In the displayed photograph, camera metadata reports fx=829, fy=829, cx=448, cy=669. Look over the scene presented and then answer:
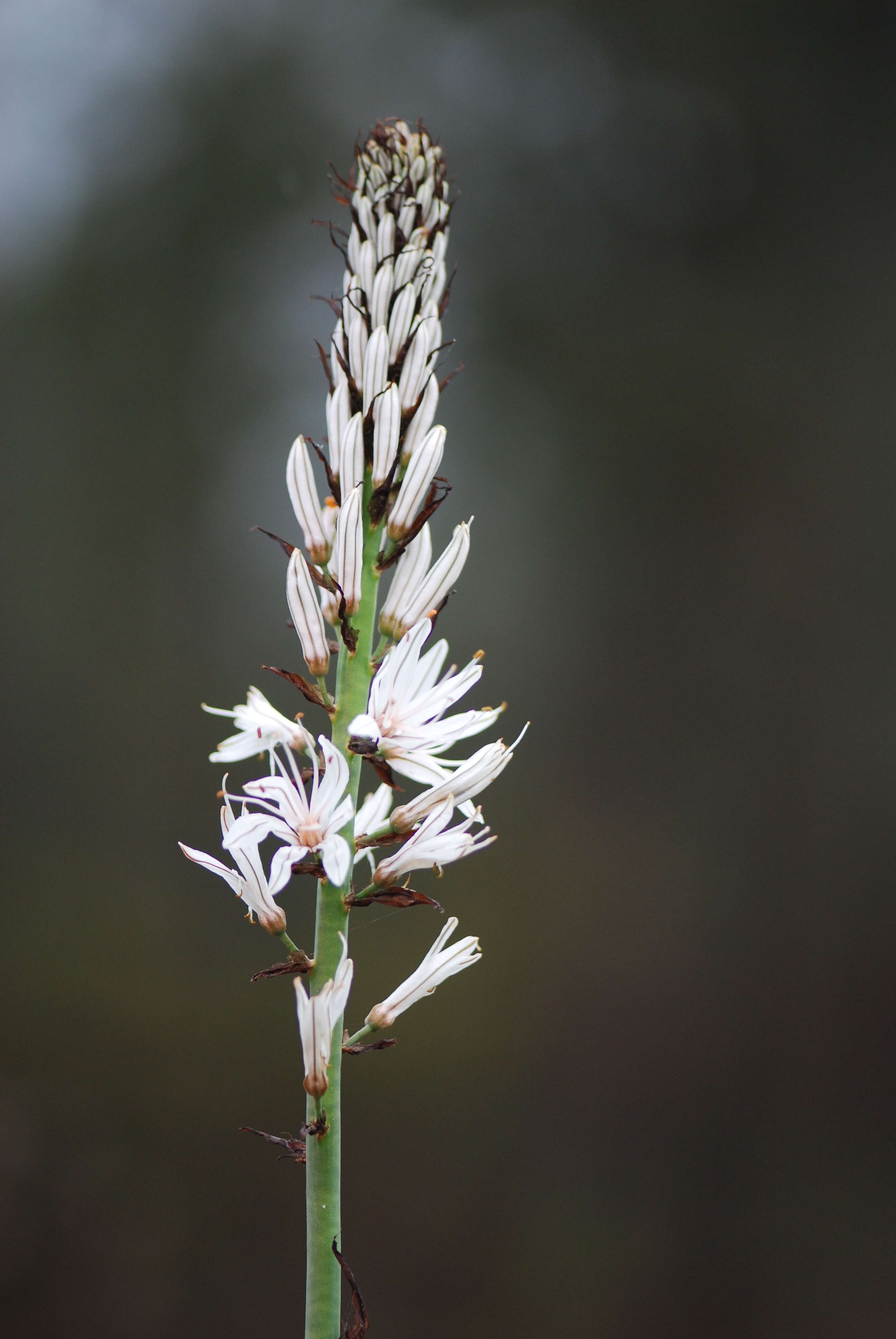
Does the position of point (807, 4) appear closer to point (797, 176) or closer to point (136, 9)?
point (797, 176)

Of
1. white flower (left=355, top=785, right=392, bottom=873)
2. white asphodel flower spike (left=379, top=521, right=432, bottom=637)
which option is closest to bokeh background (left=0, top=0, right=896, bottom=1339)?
white flower (left=355, top=785, right=392, bottom=873)

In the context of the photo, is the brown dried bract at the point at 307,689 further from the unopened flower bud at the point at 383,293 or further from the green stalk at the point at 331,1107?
→ the unopened flower bud at the point at 383,293

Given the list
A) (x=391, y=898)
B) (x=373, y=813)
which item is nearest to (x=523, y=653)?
(x=373, y=813)

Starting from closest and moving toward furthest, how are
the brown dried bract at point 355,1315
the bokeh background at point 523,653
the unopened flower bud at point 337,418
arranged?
1. the brown dried bract at point 355,1315
2. the unopened flower bud at point 337,418
3. the bokeh background at point 523,653

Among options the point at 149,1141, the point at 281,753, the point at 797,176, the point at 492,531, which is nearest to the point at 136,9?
the point at 492,531

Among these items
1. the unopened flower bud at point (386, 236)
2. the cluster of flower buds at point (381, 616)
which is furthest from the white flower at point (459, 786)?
the unopened flower bud at point (386, 236)

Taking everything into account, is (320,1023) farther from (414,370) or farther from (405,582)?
(414,370)

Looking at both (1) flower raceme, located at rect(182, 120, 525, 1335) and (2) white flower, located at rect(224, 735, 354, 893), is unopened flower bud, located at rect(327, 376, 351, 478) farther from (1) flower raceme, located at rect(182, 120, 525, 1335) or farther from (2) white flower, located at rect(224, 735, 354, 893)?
(2) white flower, located at rect(224, 735, 354, 893)
